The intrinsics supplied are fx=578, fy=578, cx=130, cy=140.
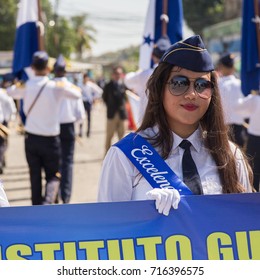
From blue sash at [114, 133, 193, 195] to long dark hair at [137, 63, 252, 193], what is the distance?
52 mm

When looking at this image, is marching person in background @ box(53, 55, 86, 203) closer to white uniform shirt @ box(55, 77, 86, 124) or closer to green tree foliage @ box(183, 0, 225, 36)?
white uniform shirt @ box(55, 77, 86, 124)

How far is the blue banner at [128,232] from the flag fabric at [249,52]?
4341 millimetres

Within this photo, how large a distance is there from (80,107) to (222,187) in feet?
18.0

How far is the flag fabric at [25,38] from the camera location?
295 inches

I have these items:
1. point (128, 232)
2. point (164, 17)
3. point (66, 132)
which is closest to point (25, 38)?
point (66, 132)

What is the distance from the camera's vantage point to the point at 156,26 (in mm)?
7113

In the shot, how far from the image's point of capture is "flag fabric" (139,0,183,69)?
22.8 ft

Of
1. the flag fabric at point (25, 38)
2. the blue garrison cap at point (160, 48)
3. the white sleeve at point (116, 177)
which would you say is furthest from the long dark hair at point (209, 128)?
the flag fabric at point (25, 38)

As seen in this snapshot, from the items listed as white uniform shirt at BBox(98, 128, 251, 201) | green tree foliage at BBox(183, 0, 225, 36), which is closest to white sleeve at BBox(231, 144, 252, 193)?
white uniform shirt at BBox(98, 128, 251, 201)

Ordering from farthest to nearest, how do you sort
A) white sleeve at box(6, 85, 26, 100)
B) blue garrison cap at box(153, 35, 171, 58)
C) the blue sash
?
1. white sleeve at box(6, 85, 26, 100)
2. blue garrison cap at box(153, 35, 171, 58)
3. the blue sash

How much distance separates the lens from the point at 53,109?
21.0ft

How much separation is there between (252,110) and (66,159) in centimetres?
253

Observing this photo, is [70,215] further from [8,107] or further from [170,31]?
[8,107]

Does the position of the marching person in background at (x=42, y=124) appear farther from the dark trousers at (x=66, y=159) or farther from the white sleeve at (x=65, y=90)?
the dark trousers at (x=66, y=159)
